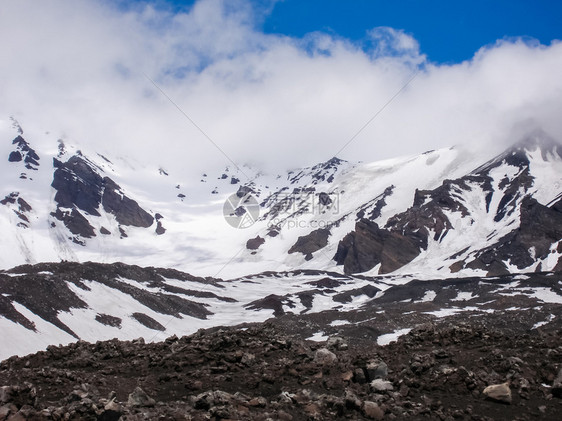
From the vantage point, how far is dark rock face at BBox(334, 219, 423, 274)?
167 metres

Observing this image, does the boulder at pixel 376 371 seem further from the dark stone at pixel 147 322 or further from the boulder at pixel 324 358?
the dark stone at pixel 147 322

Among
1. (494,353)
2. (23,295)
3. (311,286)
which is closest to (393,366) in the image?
(494,353)

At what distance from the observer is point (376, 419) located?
32.7 ft

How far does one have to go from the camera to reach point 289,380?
12.8 meters

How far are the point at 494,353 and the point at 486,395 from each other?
3094 mm

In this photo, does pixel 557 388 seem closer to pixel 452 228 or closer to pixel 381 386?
pixel 381 386

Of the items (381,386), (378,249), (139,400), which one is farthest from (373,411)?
(378,249)

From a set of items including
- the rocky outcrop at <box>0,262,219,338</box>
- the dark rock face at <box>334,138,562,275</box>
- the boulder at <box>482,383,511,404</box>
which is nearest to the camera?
the boulder at <box>482,383,511,404</box>

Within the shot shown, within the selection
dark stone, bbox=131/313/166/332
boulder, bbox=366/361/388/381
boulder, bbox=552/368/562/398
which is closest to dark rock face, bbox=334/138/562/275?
dark stone, bbox=131/313/166/332

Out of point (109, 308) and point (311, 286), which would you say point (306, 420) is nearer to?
point (109, 308)

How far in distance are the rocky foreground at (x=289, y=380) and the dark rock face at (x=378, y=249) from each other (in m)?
154

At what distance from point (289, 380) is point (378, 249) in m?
165

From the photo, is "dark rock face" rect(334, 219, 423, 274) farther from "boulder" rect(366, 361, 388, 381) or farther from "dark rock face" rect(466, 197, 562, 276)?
"boulder" rect(366, 361, 388, 381)

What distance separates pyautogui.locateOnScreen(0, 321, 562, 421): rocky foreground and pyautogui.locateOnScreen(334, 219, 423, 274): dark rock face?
153885mm
